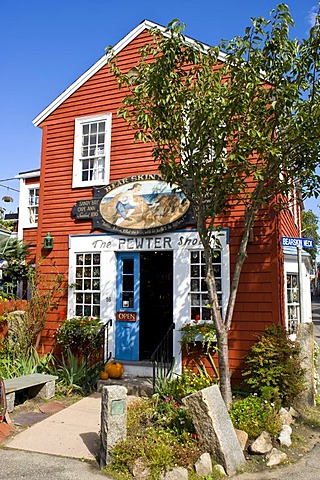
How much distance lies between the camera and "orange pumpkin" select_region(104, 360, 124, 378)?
25.8 feet

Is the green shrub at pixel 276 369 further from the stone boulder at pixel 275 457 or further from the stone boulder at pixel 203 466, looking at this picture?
the stone boulder at pixel 203 466

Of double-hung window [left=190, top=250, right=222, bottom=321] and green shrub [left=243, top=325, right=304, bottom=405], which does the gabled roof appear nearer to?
double-hung window [left=190, top=250, right=222, bottom=321]

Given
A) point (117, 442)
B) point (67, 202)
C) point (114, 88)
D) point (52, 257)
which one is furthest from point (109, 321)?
point (114, 88)

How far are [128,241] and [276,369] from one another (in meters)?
3.96

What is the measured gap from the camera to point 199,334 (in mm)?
7570

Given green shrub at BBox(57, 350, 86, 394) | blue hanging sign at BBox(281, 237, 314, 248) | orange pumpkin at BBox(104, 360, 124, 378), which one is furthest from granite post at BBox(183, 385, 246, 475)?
green shrub at BBox(57, 350, 86, 394)

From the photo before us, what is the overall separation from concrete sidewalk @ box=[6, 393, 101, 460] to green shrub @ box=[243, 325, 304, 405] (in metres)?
2.60

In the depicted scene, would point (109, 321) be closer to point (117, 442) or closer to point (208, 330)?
point (208, 330)

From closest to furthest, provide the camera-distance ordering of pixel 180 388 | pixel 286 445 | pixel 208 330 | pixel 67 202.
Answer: pixel 286 445 → pixel 180 388 → pixel 208 330 → pixel 67 202

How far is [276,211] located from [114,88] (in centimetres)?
489

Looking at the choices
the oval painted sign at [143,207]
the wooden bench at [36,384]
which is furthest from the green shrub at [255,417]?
the oval painted sign at [143,207]

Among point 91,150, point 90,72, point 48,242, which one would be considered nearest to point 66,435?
point 48,242

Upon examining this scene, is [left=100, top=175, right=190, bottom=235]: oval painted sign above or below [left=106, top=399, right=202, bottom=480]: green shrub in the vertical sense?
above

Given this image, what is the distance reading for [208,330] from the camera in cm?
752
